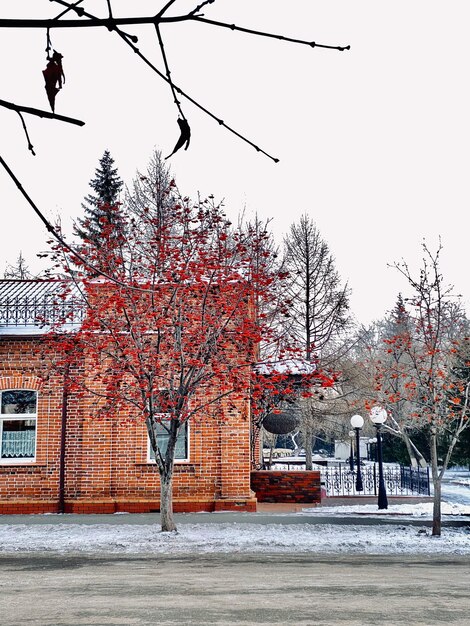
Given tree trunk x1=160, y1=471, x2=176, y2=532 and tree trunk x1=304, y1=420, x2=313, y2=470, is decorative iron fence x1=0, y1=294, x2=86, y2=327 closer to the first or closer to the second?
tree trunk x1=160, y1=471, x2=176, y2=532

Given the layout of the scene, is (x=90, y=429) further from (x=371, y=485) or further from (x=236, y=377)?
(x=371, y=485)

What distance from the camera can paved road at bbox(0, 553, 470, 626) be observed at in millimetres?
6875

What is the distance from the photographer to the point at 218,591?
8.46 meters

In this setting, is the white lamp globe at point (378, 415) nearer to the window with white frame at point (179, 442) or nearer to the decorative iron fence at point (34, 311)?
the window with white frame at point (179, 442)

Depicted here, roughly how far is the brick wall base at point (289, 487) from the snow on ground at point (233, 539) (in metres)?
3.35

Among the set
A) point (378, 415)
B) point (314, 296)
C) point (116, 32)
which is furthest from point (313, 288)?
point (116, 32)

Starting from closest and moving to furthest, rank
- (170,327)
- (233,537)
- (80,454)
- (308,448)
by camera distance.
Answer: (233,537) < (170,327) < (80,454) < (308,448)

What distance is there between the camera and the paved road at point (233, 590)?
6.88 meters

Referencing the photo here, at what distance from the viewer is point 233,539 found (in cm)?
1320

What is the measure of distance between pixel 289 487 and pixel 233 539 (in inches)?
204

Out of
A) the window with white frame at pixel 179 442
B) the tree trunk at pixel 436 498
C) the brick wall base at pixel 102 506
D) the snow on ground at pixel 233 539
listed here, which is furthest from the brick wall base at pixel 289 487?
the tree trunk at pixel 436 498

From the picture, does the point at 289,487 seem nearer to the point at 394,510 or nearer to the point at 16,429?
the point at 394,510

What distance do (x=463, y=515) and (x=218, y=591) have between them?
10.7 m

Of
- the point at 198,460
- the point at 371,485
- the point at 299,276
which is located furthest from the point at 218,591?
the point at 299,276
